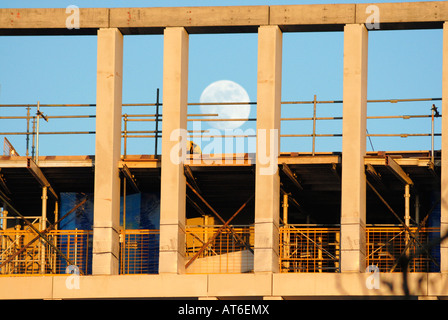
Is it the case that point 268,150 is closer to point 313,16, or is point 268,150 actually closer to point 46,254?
point 313,16

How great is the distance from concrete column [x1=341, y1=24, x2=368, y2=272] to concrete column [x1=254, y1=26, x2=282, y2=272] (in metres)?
1.69

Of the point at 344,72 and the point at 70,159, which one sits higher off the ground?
the point at 344,72

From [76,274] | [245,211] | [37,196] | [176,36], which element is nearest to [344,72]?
[176,36]

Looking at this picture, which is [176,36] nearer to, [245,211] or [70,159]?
[70,159]

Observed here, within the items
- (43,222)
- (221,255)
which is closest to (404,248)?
(221,255)

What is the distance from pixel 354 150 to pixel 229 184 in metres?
4.43

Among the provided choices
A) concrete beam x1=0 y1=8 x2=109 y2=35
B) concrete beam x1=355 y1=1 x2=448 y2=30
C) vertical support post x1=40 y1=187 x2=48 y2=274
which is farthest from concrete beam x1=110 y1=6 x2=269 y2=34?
vertical support post x1=40 y1=187 x2=48 y2=274

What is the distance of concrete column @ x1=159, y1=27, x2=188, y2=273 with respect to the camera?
2394 cm

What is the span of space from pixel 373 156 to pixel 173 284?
5.97m

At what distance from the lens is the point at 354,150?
23.8m

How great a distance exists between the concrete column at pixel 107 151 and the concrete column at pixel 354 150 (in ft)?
19.1
